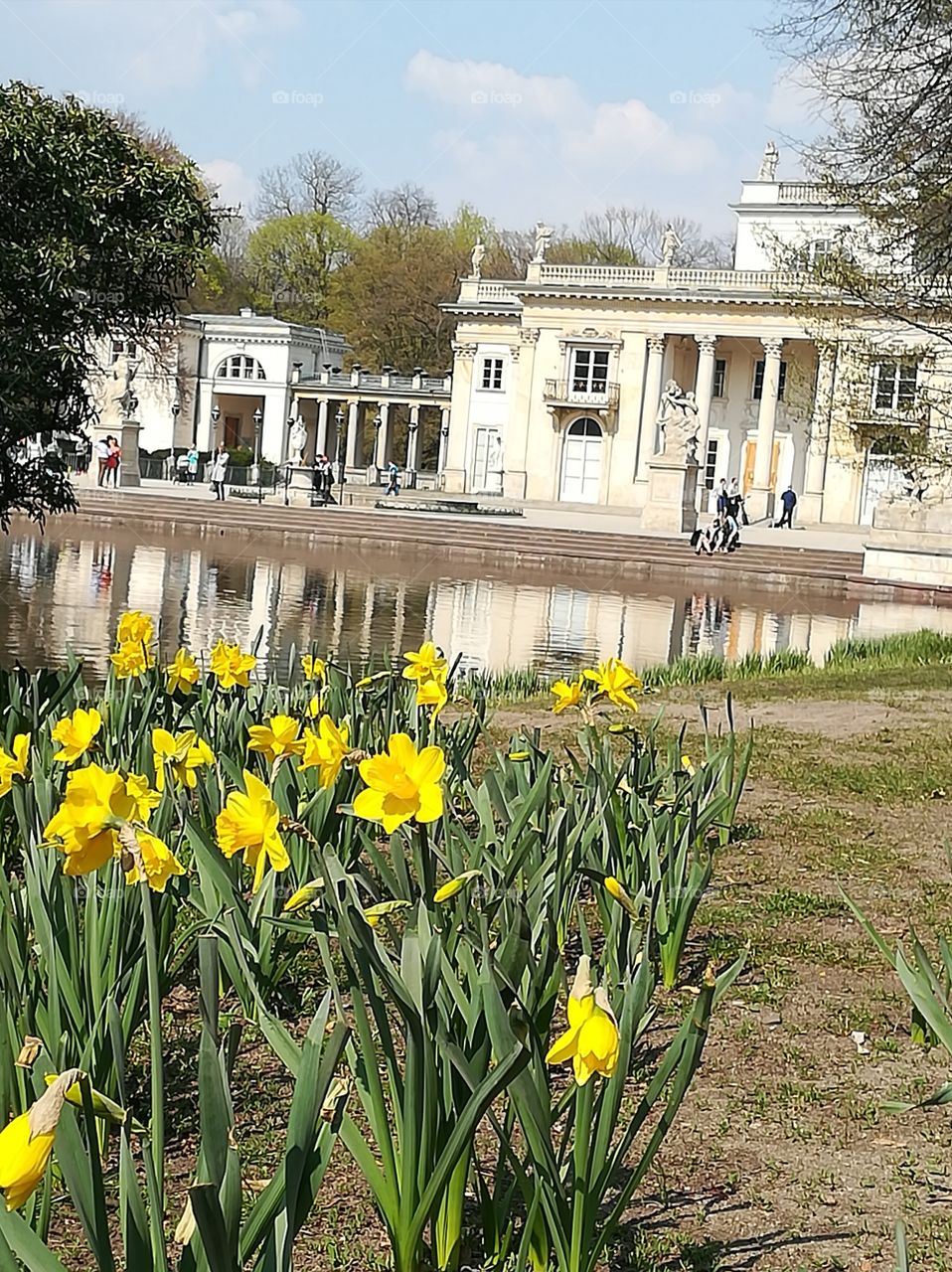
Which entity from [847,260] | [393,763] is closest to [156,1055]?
[393,763]

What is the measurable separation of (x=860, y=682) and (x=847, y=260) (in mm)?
5794

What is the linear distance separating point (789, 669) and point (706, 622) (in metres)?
9.79

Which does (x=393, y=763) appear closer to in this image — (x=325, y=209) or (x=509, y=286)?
(x=509, y=286)

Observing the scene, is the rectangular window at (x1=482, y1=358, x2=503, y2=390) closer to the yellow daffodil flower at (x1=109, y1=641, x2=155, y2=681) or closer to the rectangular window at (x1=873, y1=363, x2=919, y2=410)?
the rectangular window at (x1=873, y1=363, x2=919, y2=410)

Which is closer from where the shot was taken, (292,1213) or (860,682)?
(292,1213)

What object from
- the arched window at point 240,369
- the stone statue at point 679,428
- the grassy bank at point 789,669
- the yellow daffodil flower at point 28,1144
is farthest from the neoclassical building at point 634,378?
the yellow daffodil flower at point 28,1144

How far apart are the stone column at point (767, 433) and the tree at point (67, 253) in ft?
163

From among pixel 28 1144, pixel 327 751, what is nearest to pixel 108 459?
pixel 327 751

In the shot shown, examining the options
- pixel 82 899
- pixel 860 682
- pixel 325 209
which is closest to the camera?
pixel 82 899

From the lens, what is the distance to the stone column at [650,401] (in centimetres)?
5891

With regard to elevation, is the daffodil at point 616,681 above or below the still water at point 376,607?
above

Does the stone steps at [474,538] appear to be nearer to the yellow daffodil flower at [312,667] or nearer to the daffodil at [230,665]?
the yellow daffodil flower at [312,667]

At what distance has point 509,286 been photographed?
61.1m

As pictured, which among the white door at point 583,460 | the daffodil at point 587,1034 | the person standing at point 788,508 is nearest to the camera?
the daffodil at point 587,1034
